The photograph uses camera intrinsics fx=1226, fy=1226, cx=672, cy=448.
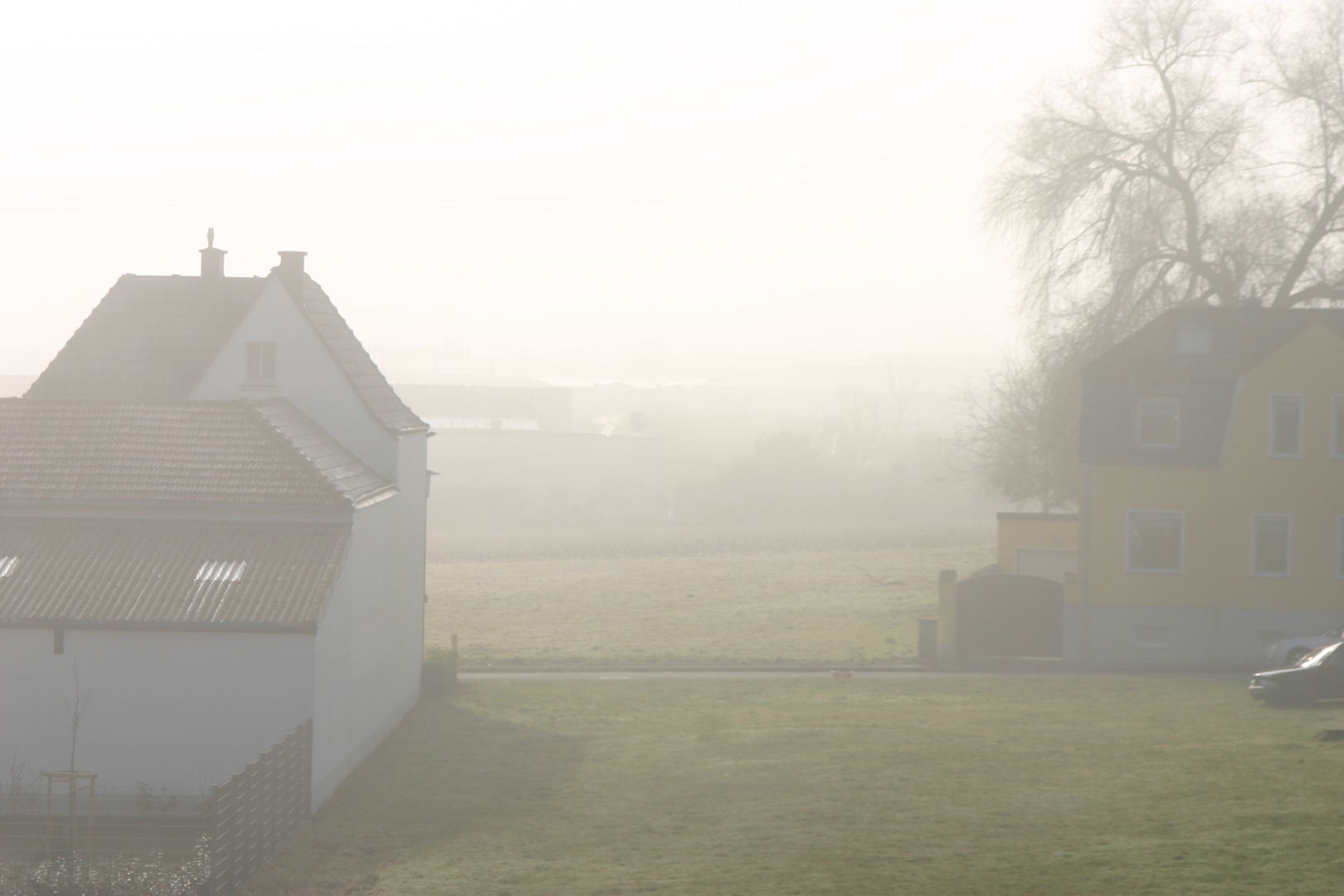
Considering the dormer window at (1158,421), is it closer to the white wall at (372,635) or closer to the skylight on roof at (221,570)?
the white wall at (372,635)

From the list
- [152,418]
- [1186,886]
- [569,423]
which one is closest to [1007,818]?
[1186,886]

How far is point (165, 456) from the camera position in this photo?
21.2 metres

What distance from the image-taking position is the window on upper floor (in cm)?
3359

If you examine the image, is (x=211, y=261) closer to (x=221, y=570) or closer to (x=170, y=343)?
(x=170, y=343)

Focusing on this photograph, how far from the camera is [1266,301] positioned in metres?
40.9

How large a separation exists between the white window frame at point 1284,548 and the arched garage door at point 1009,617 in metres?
5.15

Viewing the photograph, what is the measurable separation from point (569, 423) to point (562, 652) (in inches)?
3625

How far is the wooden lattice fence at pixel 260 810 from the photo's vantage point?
13.7 metres

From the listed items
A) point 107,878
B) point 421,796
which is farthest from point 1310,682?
point 107,878

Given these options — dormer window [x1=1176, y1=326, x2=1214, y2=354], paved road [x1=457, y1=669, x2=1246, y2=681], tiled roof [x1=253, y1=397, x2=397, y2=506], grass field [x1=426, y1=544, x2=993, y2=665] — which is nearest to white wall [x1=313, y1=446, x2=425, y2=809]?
tiled roof [x1=253, y1=397, x2=397, y2=506]

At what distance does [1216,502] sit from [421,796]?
2425 centimetres

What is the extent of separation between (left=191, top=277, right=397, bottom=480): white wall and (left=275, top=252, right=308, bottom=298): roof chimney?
2.25 ft

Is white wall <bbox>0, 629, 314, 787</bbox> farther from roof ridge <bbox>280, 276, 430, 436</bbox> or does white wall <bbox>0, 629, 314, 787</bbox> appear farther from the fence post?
the fence post

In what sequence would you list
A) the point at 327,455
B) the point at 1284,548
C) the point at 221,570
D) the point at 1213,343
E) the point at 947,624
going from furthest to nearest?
the point at 1213,343, the point at 947,624, the point at 1284,548, the point at 327,455, the point at 221,570
